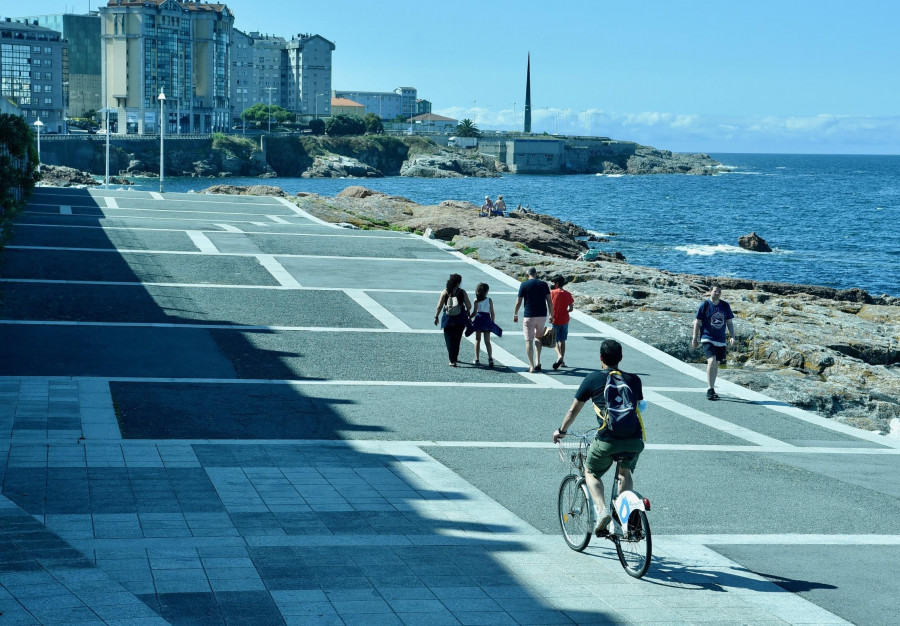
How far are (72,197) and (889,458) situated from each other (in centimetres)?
4028

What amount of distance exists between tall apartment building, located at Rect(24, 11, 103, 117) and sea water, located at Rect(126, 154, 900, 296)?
232 ft

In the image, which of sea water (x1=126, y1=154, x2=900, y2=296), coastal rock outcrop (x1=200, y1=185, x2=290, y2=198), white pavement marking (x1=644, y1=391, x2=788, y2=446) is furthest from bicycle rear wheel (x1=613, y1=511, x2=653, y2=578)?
coastal rock outcrop (x1=200, y1=185, x2=290, y2=198)

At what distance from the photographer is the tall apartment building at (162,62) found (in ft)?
505

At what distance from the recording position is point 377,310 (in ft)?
70.2

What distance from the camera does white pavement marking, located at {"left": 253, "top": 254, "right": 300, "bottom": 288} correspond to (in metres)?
24.2

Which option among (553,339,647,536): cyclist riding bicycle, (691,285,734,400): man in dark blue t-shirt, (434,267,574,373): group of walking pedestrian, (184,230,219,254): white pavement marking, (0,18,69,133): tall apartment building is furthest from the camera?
(0,18,69,133): tall apartment building

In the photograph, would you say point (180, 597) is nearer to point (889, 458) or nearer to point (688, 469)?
point (688, 469)

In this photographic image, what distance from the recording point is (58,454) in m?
9.94

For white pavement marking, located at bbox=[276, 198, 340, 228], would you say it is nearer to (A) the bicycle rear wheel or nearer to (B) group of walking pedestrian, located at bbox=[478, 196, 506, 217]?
(B) group of walking pedestrian, located at bbox=[478, 196, 506, 217]

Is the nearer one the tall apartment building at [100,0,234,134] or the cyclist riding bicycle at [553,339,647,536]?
the cyclist riding bicycle at [553,339,647,536]

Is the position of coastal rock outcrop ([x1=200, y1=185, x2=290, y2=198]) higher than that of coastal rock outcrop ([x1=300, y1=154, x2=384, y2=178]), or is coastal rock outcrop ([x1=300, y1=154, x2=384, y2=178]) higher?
coastal rock outcrop ([x1=300, y1=154, x2=384, y2=178])

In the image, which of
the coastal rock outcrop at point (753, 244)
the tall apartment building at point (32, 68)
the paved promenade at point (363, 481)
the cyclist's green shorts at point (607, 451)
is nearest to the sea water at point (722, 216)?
the coastal rock outcrop at point (753, 244)

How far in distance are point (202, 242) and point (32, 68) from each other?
504 ft

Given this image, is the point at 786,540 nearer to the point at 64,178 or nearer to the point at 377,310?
the point at 377,310
